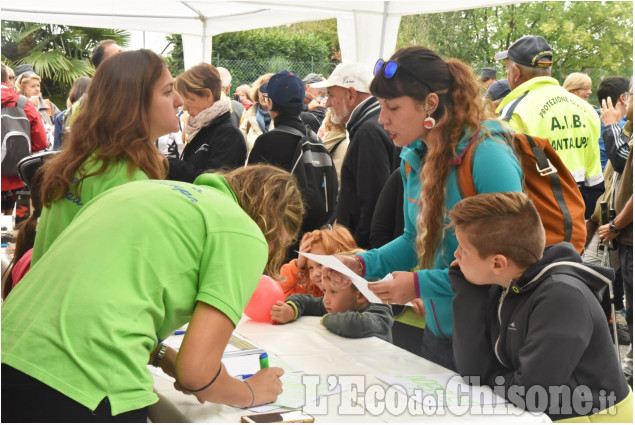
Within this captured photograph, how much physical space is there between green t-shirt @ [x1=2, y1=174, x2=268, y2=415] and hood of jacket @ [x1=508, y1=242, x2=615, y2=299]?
33.4 inches

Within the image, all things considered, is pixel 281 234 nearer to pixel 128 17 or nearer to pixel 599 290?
pixel 599 290

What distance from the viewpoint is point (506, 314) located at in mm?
2094

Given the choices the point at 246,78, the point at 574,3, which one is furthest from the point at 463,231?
the point at 574,3

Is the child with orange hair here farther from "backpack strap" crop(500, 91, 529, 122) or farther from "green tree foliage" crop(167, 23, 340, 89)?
"green tree foliage" crop(167, 23, 340, 89)

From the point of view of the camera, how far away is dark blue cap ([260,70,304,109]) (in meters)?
4.22

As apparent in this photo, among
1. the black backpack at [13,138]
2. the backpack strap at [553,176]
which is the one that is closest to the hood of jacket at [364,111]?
the backpack strap at [553,176]

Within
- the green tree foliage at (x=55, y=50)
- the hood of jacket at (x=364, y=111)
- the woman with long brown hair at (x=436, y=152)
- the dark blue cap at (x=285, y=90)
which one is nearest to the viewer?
the woman with long brown hair at (x=436, y=152)

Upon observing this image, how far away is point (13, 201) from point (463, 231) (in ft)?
17.9

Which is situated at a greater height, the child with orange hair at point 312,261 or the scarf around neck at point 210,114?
the scarf around neck at point 210,114

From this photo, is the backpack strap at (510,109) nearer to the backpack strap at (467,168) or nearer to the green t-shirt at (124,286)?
the backpack strap at (467,168)

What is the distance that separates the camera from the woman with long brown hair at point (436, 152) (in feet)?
7.32

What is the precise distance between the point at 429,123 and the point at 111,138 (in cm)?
101

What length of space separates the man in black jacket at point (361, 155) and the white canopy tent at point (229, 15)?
273cm

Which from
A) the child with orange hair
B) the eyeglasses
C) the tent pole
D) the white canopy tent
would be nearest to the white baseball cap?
the child with orange hair
